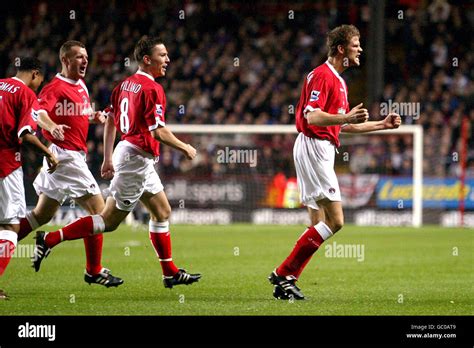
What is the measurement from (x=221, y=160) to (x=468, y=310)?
13.9 meters

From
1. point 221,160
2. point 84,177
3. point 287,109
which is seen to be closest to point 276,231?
point 221,160

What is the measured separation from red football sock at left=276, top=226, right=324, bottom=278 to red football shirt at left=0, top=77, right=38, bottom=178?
2640mm

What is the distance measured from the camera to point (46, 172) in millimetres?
10102

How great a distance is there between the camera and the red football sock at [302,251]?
9352mm

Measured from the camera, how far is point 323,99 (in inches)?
363

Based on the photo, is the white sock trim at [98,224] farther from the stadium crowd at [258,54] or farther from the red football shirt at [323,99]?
the stadium crowd at [258,54]

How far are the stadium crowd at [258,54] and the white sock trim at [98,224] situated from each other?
44.1 feet

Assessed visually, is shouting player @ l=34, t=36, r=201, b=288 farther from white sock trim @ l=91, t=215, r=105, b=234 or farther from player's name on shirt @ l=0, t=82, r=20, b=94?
player's name on shirt @ l=0, t=82, r=20, b=94

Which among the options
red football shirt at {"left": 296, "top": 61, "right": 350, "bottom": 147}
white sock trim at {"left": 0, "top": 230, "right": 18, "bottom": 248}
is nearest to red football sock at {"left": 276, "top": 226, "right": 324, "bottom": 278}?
red football shirt at {"left": 296, "top": 61, "right": 350, "bottom": 147}

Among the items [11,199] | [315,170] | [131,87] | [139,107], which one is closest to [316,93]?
[315,170]

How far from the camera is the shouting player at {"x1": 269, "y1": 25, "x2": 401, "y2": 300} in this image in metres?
9.32

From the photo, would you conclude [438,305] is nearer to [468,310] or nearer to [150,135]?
[468,310]

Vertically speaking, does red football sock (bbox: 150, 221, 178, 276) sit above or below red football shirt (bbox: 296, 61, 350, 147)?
below

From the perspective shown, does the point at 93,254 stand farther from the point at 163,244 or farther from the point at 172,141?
the point at 172,141
